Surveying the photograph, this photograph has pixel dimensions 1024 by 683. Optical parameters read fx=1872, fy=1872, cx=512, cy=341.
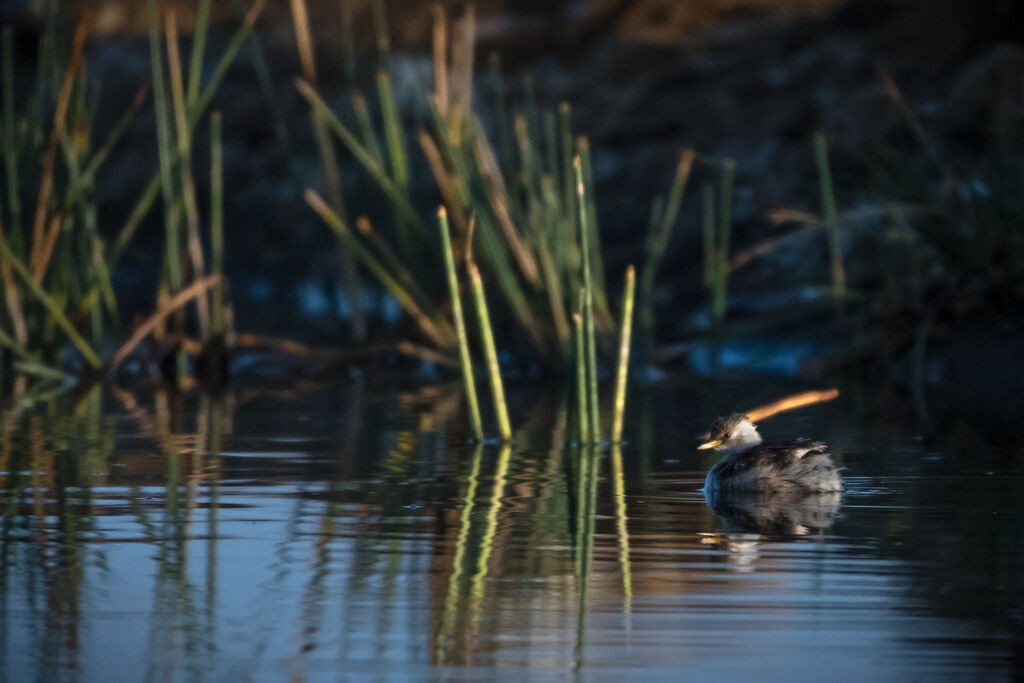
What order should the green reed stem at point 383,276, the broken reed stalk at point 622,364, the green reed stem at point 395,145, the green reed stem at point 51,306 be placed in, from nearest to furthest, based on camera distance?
the broken reed stalk at point 622,364 < the green reed stem at point 383,276 < the green reed stem at point 51,306 < the green reed stem at point 395,145

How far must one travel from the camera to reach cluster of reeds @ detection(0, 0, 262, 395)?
8.37 meters

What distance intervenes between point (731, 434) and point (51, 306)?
14.0 ft

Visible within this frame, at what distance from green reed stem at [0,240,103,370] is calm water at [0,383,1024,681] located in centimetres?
205

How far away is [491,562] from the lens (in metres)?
3.96

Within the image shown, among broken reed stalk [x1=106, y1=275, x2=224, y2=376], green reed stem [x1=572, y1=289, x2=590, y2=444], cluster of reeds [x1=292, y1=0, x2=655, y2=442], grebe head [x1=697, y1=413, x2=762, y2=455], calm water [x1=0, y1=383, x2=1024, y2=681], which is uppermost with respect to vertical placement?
cluster of reeds [x1=292, y1=0, x2=655, y2=442]

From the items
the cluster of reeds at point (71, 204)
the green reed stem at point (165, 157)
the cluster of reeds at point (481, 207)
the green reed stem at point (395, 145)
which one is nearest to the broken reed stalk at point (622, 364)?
the cluster of reeds at point (481, 207)

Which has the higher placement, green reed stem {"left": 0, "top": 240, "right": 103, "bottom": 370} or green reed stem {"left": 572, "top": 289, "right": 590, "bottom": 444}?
green reed stem {"left": 0, "top": 240, "right": 103, "bottom": 370}

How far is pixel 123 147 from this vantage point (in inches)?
685

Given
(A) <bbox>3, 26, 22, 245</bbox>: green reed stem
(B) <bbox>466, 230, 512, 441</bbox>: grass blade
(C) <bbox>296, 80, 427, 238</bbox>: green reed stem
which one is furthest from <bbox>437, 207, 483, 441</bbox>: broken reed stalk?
(A) <bbox>3, 26, 22, 245</bbox>: green reed stem

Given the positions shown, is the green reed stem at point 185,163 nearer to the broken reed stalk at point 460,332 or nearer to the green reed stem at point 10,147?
the green reed stem at point 10,147

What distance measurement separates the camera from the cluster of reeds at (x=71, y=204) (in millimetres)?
8367

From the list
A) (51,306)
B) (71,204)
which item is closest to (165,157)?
(71,204)

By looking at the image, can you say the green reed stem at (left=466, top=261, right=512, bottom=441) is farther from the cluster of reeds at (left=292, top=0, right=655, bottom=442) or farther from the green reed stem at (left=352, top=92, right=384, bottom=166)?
the green reed stem at (left=352, top=92, right=384, bottom=166)

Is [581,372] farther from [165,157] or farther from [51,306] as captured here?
[51,306]
